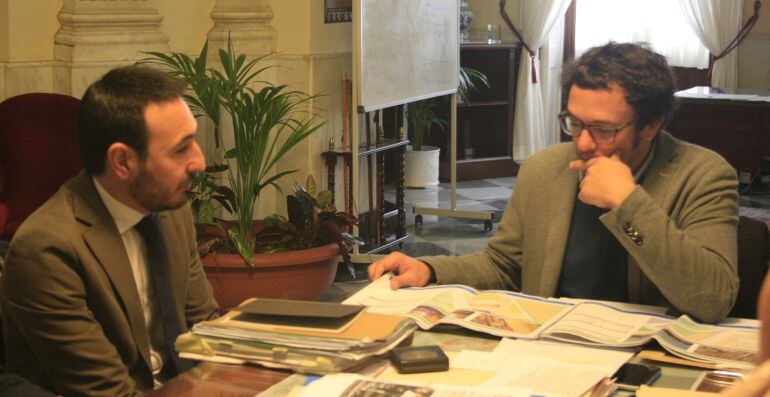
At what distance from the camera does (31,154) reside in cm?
458

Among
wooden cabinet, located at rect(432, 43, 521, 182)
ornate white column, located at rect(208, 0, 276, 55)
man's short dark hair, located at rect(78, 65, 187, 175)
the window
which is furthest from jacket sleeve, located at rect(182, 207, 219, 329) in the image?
the window

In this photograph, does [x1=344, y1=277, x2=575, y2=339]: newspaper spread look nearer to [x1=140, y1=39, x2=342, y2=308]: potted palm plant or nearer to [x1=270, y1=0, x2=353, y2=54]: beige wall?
[x1=140, y1=39, x2=342, y2=308]: potted palm plant

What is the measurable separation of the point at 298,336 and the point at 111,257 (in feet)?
1.57

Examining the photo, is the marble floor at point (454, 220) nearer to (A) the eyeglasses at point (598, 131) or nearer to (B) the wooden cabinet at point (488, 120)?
(B) the wooden cabinet at point (488, 120)

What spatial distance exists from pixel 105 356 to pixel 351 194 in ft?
12.0

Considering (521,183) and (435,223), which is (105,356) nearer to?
(521,183)

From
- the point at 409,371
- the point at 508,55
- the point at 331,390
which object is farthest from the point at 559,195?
the point at 508,55

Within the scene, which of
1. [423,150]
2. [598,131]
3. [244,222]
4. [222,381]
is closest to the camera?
[222,381]

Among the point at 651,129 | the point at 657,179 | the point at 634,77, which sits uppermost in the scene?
the point at 634,77

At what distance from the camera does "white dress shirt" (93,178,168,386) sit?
232 centimetres

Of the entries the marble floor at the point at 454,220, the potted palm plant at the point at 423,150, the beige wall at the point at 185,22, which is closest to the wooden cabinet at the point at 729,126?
the marble floor at the point at 454,220

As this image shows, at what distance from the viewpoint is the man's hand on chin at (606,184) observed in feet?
7.88

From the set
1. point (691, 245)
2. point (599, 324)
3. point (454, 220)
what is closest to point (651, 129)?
point (691, 245)

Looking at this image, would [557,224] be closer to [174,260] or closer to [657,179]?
[657,179]
